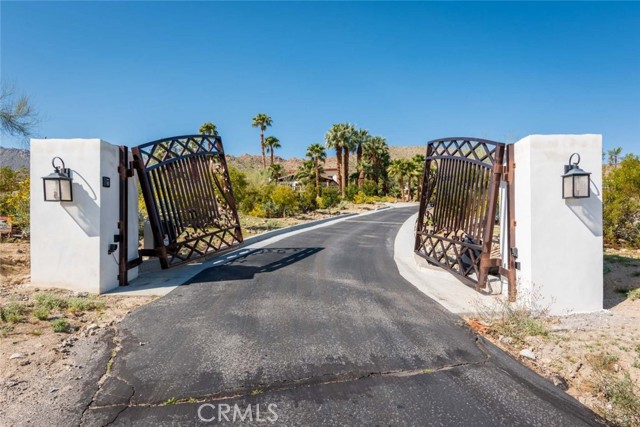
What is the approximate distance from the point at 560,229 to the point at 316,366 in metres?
4.50

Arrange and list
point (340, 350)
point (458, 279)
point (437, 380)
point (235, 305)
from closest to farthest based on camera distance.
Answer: point (437, 380) → point (340, 350) → point (235, 305) → point (458, 279)

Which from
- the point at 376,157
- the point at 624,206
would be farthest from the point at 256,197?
the point at 376,157

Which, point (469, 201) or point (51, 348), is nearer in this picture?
point (51, 348)

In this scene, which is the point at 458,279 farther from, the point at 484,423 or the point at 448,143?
the point at 484,423

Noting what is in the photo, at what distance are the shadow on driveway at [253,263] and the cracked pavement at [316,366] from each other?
1.00 m

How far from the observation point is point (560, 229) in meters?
5.50

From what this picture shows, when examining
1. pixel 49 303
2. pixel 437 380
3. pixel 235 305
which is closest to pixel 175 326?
pixel 235 305

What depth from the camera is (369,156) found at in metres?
53.8

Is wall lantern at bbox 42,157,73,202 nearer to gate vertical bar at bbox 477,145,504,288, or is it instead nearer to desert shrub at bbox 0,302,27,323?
desert shrub at bbox 0,302,27,323

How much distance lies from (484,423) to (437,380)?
667 mm

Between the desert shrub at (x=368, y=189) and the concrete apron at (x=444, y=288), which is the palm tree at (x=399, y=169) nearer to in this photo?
the desert shrub at (x=368, y=189)

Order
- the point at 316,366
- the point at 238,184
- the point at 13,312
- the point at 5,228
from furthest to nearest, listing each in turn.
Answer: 1. the point at 238,184
2. the point at 5,228
3. the point at 13,312
4. the point at 316,366

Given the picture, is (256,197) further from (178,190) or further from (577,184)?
(577,184)

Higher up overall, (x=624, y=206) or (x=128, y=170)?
(x=128, y=170)
